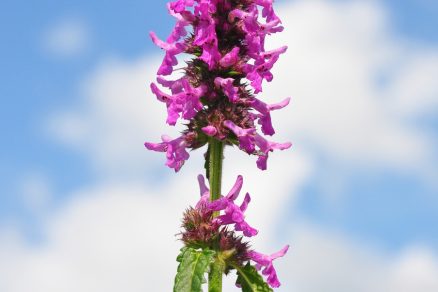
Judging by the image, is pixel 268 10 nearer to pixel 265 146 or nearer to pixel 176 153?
pixel 265 146

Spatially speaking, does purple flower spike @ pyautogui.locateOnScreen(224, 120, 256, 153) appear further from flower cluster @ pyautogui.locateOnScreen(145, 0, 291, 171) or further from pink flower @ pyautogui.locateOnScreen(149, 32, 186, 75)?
pink flower @ pyautogui.locateOnScreen(149, 32, 186, 75)

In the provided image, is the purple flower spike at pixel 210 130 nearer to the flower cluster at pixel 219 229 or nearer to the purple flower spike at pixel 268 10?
the flower cluster at pixel 219 229

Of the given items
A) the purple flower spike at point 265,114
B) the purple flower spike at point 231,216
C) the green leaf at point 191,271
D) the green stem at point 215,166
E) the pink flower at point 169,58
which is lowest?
the green leaf at point 191,271

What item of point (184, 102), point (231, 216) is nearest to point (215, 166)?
point (231, 216)

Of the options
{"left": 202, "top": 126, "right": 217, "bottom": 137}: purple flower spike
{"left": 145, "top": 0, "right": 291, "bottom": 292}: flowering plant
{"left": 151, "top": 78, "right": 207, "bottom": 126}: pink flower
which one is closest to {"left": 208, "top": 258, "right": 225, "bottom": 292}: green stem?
{"left": 145, "top": 0, "right": 291, "bottom": 292}: flowering plant

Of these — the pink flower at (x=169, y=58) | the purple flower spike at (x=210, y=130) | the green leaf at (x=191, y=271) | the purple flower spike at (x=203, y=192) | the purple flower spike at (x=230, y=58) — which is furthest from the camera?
the pink flower at (x=169, y=58)

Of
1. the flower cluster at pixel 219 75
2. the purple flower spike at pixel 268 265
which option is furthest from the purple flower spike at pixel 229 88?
the purple flower spike at pixel 268 265
